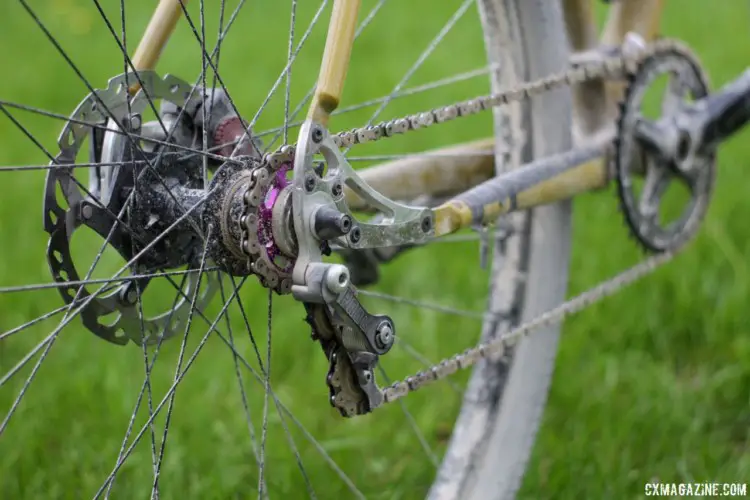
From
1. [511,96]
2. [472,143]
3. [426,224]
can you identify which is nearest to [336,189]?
[426,224]

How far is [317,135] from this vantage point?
124cm

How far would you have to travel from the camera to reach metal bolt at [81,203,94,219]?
1315 millimetres

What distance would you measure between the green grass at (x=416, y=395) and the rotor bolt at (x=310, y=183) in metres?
0.88

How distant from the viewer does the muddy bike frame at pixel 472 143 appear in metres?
1.36

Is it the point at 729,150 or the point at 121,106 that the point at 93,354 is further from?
the point at 729,150

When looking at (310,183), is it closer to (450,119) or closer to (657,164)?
(450,119)

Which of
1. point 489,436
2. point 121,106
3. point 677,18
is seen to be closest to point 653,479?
point 489,436

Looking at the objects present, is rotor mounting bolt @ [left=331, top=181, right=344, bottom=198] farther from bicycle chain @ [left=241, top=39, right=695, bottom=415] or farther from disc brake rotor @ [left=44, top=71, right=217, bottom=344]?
disc brake rotor @ [left=44, top=71, right=217, bottom=344]

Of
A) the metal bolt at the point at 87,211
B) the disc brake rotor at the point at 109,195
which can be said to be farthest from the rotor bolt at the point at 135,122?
the metal bolt at the point at 87,211

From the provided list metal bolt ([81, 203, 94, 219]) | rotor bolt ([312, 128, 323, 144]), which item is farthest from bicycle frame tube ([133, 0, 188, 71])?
rotor bolt ([312, 128, 323, 144])

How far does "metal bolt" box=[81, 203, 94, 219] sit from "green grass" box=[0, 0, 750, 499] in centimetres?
75

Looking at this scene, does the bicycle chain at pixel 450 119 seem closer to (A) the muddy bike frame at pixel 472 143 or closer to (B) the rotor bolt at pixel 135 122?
(A) the muddy bike frame at pixel 472 143

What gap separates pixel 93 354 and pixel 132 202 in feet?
4.13

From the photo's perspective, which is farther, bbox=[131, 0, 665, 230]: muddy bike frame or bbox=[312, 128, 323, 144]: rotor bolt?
bbox=[131, 0, 665, 230]: muddy bike frame
